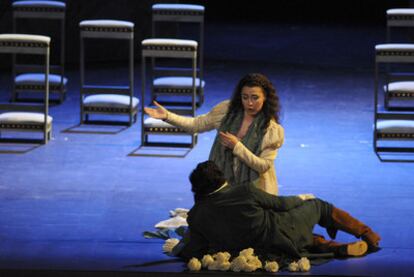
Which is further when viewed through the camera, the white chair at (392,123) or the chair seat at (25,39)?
the chair seat at (25,39)

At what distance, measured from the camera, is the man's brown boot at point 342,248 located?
6.46 meters

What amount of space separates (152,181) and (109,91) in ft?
7.18

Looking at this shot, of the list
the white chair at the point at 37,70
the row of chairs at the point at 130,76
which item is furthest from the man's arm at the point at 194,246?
the white chair at the point at 37,70

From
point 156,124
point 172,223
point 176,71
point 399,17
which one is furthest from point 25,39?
point 399,17

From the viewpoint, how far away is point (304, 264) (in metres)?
6.16

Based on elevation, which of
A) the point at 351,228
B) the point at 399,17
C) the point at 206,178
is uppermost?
the point at 399,17

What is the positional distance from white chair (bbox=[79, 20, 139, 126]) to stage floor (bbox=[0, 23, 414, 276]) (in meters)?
0.17

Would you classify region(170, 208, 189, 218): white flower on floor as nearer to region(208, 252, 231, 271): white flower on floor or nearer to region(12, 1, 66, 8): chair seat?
region(208, 252, 231, 271): white flower on floor

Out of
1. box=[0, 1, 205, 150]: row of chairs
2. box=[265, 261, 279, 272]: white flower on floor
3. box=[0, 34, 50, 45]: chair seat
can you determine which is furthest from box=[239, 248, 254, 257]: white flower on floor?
box=[0, 34, 50, 45]: chair seat

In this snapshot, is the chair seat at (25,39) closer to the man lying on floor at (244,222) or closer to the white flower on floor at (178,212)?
the white flower on floor at (178,212)

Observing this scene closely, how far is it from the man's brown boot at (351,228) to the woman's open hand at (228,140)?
693 millimetres

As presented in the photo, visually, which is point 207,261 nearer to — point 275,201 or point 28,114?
point 275,201

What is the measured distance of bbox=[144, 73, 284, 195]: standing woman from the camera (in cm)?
659

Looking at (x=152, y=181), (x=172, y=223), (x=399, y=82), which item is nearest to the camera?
(x=172, y=223)
